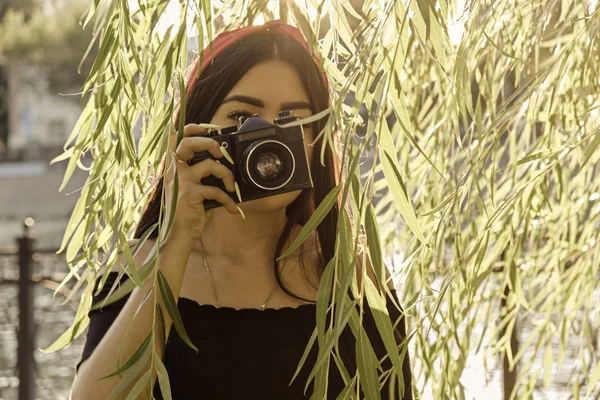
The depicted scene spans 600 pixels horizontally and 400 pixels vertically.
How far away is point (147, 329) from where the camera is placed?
1.10 meters

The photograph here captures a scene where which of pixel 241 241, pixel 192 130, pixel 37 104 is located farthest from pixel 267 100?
pixel 37 104

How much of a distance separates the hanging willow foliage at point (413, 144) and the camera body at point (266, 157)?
7 centimetres

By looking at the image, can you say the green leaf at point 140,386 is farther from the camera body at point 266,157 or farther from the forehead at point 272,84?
the forehead at point 272,84

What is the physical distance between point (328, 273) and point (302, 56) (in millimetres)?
397

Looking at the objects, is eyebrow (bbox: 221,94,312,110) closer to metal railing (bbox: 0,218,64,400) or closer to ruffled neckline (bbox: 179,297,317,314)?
ruffled neckline (bbox: 179,297,317,314)

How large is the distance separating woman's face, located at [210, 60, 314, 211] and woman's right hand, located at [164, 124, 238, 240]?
0.05 meters

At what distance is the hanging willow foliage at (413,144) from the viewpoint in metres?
0.93

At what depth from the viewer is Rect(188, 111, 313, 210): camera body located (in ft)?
3.56

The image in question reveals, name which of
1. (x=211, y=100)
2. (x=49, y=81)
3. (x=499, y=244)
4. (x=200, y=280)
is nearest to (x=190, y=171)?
(x=211, y=100)

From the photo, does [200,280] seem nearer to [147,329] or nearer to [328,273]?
[147,329]

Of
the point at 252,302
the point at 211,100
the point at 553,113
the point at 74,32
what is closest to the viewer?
the point at 211,100

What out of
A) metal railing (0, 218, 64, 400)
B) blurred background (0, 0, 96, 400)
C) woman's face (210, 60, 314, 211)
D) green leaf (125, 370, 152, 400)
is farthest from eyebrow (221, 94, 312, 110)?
blurred background (0, 0, 96, 400)

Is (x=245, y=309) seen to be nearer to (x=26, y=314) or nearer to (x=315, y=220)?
(x=315, y=220)

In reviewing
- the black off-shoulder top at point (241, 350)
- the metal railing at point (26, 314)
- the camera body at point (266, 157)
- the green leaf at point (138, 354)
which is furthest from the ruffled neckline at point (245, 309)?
the metal railing at point (26, 314)
